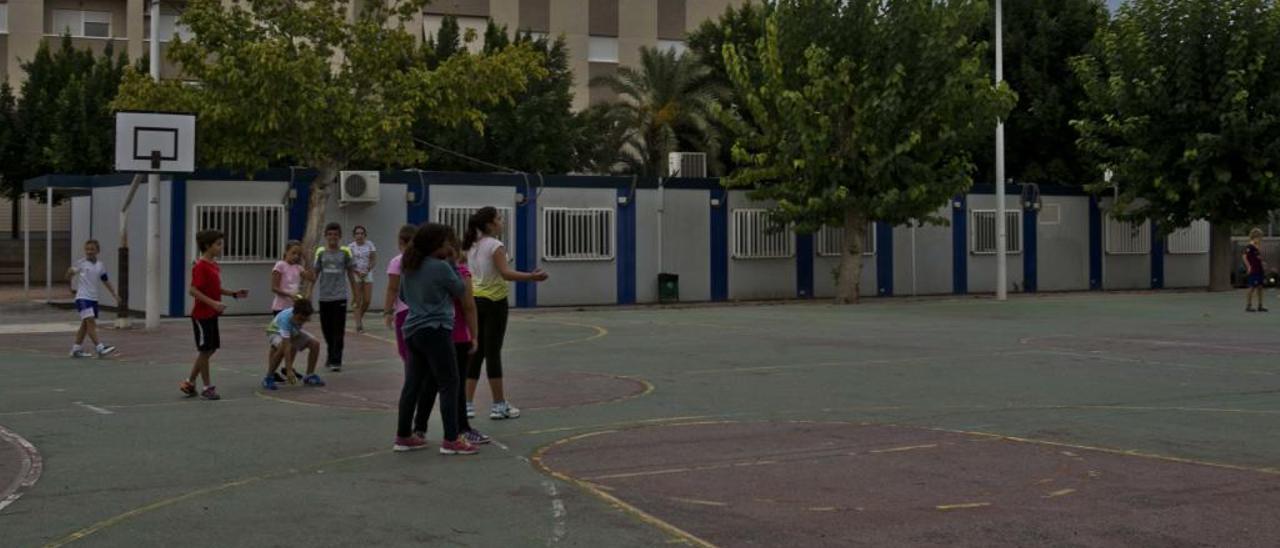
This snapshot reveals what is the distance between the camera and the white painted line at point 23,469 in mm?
7363

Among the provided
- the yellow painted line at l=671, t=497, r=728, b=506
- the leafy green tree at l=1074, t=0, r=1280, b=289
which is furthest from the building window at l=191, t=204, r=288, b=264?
the leafy green tree at l=1074, t=0, r=1280, b=289

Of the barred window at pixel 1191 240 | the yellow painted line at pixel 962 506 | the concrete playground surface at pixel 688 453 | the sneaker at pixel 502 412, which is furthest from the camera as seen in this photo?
the barred window at pixel 1191 240

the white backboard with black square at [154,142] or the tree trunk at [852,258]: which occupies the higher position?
the white backboard with black square at [154,142]

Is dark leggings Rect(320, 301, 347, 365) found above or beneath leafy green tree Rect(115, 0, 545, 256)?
beneath

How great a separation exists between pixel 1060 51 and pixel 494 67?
2347 centimetres

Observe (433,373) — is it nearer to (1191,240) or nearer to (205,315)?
→ (205,315)

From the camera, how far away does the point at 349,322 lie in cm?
2317

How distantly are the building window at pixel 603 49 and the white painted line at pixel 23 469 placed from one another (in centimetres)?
4502

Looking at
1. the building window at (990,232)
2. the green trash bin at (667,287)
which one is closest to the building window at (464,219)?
the green trash bin at (667,287)

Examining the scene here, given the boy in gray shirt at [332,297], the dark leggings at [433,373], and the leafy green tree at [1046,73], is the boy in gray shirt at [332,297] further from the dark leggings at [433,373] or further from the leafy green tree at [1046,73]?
the leafy green tree at [1046,73]

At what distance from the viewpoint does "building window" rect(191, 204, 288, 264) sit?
26.5 m

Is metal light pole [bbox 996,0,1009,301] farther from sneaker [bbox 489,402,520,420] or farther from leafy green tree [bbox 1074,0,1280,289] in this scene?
sneaker [bbox 489,402,520,420]

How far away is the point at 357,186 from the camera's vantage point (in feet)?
89.5

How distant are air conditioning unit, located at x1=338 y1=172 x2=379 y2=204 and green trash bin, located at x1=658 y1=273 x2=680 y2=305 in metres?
7.23
